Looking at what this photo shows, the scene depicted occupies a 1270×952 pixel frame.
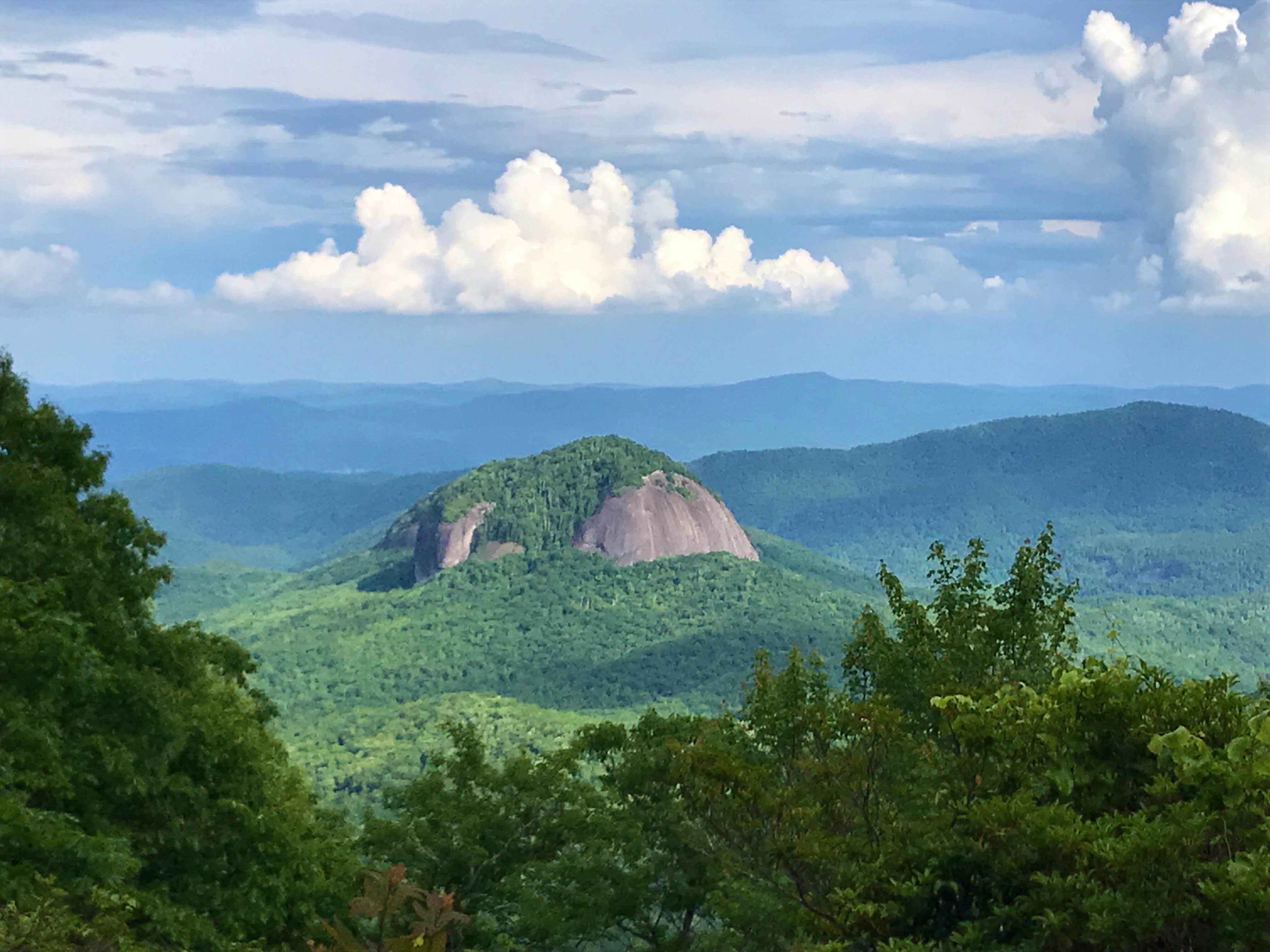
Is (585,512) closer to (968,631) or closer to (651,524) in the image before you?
(651,524)

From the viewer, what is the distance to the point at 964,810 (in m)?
8.91

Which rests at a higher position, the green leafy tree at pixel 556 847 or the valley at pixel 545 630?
the green leafy tree at pixel 556 847

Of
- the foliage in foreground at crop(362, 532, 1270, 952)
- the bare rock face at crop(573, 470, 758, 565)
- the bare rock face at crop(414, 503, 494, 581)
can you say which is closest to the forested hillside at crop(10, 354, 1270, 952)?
the foliage in foreground at crop(362, 532, 1270, 952)

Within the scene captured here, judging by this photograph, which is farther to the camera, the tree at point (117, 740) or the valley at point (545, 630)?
the valley at point (545, 630)

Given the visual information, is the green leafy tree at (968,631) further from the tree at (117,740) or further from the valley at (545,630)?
the valley at (545,630)

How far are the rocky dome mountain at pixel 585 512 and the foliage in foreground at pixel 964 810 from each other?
350ft

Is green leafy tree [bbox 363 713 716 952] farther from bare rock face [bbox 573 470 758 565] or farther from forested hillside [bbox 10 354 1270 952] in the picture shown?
bare rock face [bbox 573 470 758 565]

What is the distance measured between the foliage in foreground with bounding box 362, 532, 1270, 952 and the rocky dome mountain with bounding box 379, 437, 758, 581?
350 ft

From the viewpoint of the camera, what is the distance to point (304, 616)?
126 meters

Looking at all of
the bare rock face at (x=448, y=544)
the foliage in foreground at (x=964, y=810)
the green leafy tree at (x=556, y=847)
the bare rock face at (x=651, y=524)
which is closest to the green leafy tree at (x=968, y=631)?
the foliage in foreground at (x=964, y=810)

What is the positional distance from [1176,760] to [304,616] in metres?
125

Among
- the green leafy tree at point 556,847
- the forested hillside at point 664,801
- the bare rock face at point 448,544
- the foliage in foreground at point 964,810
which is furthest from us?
the bare rock face at point 448,544

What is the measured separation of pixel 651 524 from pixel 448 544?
24.1m

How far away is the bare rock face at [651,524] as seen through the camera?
422 feet
